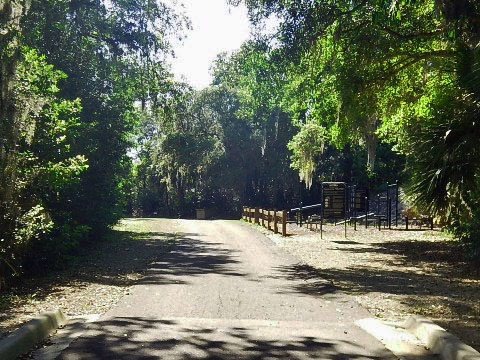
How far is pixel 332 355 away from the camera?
5281 mm

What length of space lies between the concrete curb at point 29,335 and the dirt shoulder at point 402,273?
4.36 meters

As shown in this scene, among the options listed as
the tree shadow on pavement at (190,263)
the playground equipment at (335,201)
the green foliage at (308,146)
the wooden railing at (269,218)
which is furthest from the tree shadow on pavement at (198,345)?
the green foliage at (308,146)

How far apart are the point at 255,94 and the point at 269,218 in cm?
705

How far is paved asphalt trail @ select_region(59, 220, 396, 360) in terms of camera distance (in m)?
5.42

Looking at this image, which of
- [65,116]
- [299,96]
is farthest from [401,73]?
[65,116]

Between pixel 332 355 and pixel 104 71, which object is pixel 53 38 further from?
pixel 332 355

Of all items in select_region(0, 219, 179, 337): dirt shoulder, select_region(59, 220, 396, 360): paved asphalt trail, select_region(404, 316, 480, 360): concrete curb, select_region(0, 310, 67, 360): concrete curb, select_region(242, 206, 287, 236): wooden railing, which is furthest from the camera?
select_region(242, 206, 287, 236): wooden railing

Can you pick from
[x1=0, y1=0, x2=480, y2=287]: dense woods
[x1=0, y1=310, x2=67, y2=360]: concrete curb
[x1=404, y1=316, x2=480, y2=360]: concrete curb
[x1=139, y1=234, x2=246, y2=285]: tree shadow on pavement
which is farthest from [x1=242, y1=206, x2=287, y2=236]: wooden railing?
[x1=0, y1=310, x2=67, y2=360]: concrete curb

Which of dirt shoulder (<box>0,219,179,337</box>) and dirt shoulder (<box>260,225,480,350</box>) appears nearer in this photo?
dirt shoulder (<box>260,225,480,350</box>)

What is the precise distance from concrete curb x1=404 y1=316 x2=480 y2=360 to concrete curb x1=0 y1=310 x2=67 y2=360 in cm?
424

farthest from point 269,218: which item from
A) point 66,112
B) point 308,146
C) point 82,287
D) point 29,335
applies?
point 29,335

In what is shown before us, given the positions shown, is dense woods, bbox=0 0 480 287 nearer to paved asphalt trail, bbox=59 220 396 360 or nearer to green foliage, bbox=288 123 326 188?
green foliage, bbox=288 123 326 188

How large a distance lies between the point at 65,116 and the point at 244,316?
997cm

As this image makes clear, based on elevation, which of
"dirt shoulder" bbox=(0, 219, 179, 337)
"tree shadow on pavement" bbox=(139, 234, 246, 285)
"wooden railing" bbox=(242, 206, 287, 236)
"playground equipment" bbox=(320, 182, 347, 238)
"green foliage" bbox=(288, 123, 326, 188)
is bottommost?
"dirt shoulder" bbox=(0, 219, 179, 337)
